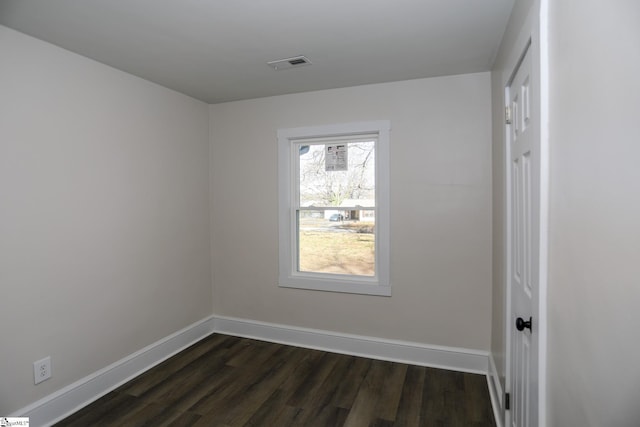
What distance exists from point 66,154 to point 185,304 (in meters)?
1.76

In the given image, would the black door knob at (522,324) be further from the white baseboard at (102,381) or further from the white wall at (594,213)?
the white baseboard at (102,381)

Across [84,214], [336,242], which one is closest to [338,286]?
[336,242]

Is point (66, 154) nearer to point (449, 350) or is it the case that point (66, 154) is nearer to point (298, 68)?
point (298, 68)

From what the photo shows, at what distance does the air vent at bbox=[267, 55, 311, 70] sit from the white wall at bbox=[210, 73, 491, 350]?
649mm

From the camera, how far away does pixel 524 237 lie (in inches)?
66.0

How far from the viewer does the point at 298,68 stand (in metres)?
2.72

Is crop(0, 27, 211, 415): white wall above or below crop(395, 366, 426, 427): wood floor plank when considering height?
above

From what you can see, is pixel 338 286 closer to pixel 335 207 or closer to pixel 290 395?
pixel 335 207

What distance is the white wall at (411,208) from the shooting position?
2.84m

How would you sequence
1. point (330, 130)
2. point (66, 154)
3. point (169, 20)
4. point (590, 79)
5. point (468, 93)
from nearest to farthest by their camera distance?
point (590, 79), point (169, 20), point (66, 154), point (468, 93), point (330, 130)

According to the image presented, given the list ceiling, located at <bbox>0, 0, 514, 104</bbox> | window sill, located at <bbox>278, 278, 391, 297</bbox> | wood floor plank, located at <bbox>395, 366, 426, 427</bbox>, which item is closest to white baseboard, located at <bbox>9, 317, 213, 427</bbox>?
window sill, located at <bbox>278, 278, 391, 297</bbox>

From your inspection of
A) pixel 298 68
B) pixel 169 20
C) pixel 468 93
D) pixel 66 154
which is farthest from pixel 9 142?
pixel 468 93

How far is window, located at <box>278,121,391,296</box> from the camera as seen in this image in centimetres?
313

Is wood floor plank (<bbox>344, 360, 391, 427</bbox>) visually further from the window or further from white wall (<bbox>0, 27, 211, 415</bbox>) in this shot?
white wall (<bbox>0, 27, 211, 415</bbox>)
